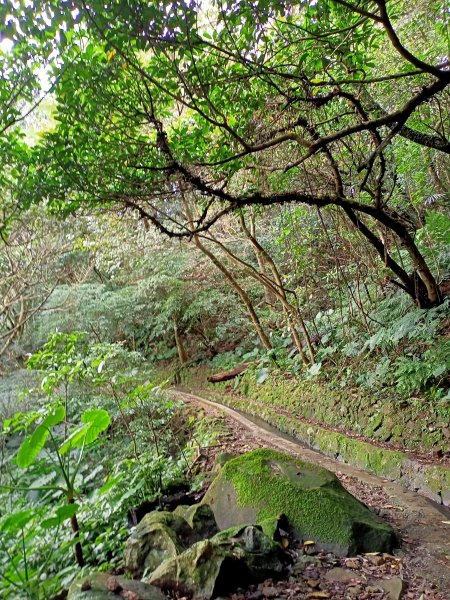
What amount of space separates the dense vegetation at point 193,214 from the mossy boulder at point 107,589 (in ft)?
0.84

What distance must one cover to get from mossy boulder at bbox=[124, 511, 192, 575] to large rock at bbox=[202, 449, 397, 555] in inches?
27.5

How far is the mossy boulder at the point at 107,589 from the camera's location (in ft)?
7.27

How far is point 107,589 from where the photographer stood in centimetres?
229

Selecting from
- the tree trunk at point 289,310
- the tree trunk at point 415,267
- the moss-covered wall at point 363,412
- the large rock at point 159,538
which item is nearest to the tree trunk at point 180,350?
the moss-covered wall at point 363,412

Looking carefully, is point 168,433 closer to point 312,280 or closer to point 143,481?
point 143,481

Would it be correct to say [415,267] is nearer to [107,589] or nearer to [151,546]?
[151,546]

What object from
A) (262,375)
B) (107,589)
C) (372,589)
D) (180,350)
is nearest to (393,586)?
(372,589)

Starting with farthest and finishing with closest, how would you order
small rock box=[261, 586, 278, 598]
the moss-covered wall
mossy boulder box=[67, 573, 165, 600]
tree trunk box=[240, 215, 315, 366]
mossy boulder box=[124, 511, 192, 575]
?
1. tree trunk box=[240, 215, 315, 366]
2. the moss-covered wall
3. mossy boulder box=[124, 511, 192, 575]
4. small rock box=[261, 586, 278, 598]
5. mossy boulder box=[67, 573, 165, 600]

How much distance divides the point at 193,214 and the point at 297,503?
8.30 meters

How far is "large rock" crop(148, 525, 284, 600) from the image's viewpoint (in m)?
2.61

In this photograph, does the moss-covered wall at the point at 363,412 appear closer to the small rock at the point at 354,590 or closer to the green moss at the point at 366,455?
the green moss at the point at 366,455

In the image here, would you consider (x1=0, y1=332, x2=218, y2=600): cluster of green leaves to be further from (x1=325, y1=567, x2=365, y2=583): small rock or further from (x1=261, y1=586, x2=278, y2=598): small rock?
(x1=325, y1=567, x2=365, y2=583): small rock

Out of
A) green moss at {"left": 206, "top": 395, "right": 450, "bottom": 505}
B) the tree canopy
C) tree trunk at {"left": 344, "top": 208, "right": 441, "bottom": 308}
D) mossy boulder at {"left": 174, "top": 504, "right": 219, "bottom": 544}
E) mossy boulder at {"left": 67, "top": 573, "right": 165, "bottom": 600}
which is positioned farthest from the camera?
tree trunk at {"left": 344, "top": 208, "right": 441, "bottom": 308}

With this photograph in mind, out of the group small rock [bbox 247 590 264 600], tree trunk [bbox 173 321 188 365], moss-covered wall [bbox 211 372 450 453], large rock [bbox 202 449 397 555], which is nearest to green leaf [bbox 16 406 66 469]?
small rock [bbox 247 590 264 600]
